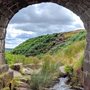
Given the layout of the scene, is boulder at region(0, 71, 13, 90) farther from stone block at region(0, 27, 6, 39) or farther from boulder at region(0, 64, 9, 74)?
stone block at region(0, 27, 6, 39)

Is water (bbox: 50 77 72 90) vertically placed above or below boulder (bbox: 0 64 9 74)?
below

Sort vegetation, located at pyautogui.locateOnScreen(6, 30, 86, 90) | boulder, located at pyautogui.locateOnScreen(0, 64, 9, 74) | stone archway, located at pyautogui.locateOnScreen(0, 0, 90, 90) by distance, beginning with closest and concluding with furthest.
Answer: stone archway, located at pyautogui.locateOnScreen(0, 0, 90, 90) → boulder, located at pyautogui.locateOnScreen(0, 64, 9, 74) → vegetation, located at pyautogui.locateOnScreen(6, 30, 86, 90)

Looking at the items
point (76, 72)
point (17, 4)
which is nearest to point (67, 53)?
point (76, 72)

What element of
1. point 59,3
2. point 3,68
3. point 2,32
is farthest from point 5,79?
point 59,3

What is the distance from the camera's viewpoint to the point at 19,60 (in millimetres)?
13859

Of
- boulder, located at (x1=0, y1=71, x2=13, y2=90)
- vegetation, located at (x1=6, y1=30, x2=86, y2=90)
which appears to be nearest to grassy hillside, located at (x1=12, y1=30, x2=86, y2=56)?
vegetation, located at (x1=6, y1=30, x2=86, y2=90)

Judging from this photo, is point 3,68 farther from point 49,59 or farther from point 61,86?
point 49,59

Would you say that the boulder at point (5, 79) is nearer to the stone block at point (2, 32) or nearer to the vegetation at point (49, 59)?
the stone block at point (2, 32)

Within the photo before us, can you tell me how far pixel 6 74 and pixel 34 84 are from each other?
218cm

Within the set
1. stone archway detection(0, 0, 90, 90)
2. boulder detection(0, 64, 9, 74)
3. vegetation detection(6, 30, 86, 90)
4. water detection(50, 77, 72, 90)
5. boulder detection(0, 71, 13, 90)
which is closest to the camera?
stone archway detection(0, 0, 90, 90)

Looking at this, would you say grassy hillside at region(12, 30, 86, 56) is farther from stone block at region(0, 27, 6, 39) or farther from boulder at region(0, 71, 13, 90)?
stone block at region(0, 27, 6, 39)

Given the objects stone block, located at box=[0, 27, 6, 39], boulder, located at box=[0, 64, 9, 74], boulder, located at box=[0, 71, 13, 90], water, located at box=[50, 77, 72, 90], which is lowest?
water, located at box=[50, 77, 72, 90]

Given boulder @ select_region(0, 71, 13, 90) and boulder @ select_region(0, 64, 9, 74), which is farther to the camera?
boulder @ select_region(0, 71, 13, 90)

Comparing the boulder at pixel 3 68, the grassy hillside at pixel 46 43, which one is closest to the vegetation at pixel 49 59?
the grassy hillside at pixel 46 43
